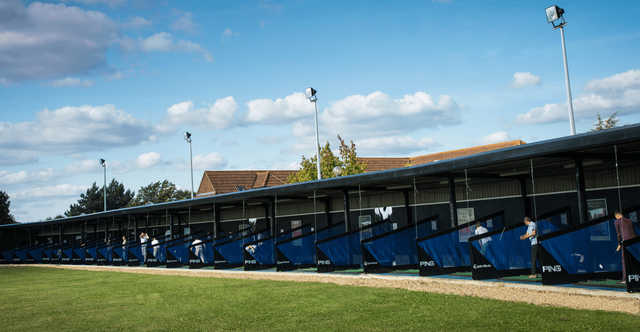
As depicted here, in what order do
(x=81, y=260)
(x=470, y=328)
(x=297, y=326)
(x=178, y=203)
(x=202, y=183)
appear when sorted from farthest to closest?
(x=202, y=183)
(x=81, y=260)
(x=178, y=203)
(x=297, y=326)
(x=470, y=328)


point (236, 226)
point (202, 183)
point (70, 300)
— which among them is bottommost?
point (70, 300)

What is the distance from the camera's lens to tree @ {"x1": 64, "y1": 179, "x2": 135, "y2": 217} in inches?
3673

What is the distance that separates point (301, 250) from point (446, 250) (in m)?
6.49

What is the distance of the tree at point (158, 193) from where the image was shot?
97000 millimetres

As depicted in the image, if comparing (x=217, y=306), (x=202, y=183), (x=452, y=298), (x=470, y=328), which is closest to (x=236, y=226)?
(x=217, y=306)

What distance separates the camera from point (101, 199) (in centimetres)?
9375

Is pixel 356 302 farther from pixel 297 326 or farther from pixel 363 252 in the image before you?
pixel 363 252

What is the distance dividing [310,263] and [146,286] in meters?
5.40

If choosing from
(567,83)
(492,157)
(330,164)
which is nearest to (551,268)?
(492,157)

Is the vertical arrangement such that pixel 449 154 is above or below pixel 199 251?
above

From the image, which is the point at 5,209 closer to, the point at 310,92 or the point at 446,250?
the point at 310,92

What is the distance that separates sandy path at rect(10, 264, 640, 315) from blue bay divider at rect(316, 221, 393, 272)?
66cm

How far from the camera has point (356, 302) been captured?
12195mm

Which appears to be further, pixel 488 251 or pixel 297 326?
pixel 488 251
